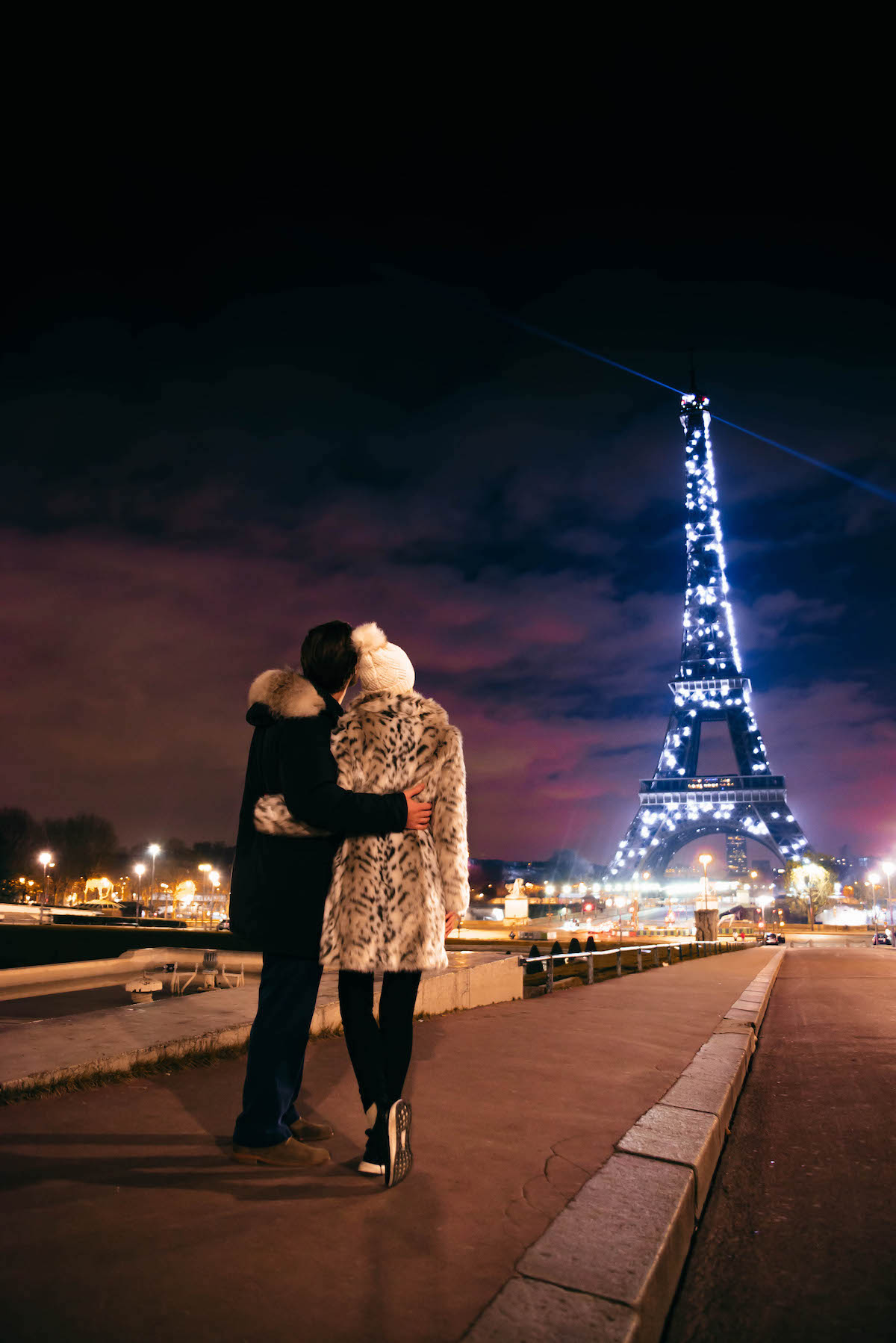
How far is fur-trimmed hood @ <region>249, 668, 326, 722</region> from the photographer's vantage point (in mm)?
3121

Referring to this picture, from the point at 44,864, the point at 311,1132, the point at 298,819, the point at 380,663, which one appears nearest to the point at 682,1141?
the point at 311,1132

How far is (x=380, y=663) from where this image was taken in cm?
332

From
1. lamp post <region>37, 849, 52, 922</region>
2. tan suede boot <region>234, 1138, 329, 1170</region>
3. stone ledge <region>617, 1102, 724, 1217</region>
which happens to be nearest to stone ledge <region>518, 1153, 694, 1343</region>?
stone ledge <region>617, 1102, 724, 1217</region>

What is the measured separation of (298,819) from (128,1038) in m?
2.40

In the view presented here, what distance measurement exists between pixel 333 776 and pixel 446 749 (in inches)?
19.0

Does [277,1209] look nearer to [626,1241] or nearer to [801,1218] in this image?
[626,1241]

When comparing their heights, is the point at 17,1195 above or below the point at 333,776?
below

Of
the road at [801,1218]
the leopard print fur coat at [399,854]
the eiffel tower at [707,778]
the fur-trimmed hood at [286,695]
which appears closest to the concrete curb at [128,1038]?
the leopard print fur coat at [399,854]

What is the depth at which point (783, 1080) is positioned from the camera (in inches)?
243

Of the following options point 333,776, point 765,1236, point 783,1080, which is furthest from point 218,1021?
point 783,1080

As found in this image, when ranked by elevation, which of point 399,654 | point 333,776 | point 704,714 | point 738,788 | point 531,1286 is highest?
point 704,714

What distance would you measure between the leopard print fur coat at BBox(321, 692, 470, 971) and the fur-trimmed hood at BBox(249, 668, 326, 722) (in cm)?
18

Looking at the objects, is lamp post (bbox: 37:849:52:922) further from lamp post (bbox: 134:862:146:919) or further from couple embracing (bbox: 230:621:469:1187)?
couple embracing (bbox: 230:621:469:1187)

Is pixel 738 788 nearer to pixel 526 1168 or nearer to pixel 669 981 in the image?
pixel 669 981
